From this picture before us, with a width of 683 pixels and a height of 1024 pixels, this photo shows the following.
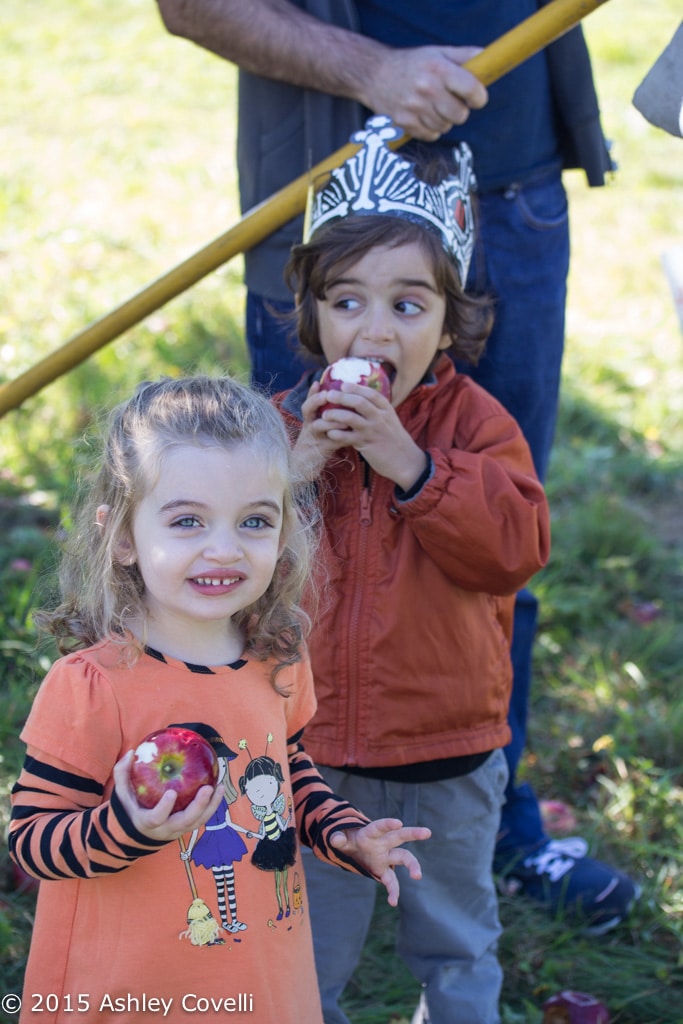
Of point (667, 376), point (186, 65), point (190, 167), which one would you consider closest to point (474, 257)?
point (667, 376)

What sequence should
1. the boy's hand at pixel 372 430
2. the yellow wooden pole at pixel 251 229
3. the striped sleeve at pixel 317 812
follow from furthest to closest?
the yellow wooden pole at pixel 251 229
the boy's hand at pixel 372 430
the striped sleeve at pixel 317 812

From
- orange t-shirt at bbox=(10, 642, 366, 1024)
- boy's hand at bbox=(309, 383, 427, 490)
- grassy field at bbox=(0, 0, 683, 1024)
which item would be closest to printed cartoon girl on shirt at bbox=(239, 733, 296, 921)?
orange t-shirt at bbox=(10, 642, 366, 1024)

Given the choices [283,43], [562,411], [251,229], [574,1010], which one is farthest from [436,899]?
[562,411]

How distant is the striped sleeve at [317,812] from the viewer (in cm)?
180

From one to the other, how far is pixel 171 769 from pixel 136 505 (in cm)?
41

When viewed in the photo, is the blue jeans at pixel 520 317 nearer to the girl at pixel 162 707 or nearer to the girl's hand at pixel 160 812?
the girl at pixel 162 707

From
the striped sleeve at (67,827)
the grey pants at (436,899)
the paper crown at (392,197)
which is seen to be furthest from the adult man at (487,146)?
the striped sleeve at (67,827)

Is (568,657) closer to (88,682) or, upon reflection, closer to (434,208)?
(434,208)

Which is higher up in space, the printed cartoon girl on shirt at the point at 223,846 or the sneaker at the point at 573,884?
the printed cartoon girl on shirt at the point at 223,846

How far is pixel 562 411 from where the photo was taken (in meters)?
5.12

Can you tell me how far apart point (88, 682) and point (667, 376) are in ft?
14.2

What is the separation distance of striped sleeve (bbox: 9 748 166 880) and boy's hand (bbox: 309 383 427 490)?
746mm

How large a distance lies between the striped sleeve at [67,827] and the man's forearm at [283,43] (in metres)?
1.56

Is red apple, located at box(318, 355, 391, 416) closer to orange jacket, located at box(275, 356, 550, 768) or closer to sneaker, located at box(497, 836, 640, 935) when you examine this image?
orange jacket, located at box(275, 356, 550, 768)
